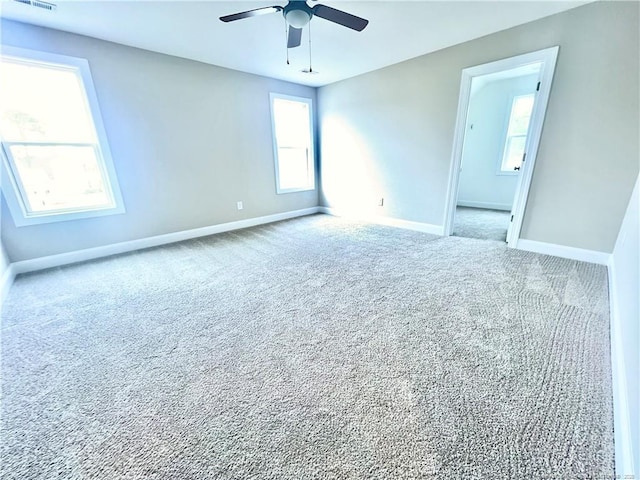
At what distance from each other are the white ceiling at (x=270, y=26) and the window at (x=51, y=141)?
433 millimetres

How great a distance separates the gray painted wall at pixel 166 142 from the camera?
271 centimetres

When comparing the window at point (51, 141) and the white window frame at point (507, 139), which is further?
the white window frame at point (507, 139)

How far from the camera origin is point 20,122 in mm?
2506

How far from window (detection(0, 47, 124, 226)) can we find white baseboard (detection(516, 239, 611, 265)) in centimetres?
494

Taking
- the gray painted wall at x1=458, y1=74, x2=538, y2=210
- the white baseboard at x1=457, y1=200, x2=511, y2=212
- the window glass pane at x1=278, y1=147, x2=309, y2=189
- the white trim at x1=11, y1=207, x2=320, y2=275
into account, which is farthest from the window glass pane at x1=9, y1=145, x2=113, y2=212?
the white baseboard at x1=457, y1=200, x2=511, y2=212

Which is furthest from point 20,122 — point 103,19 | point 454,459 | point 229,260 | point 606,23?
point 606,23

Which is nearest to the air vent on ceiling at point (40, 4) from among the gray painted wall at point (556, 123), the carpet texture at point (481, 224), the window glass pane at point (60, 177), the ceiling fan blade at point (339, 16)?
the window glass pane at point (60, 177)

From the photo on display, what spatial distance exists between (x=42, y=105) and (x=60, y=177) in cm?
72

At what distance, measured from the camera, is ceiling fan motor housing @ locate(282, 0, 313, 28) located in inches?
72.2

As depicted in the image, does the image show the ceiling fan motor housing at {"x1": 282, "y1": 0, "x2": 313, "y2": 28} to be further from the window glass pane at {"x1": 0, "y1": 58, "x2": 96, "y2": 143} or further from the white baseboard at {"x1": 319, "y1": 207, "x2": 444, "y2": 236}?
the white baseboard at {"x1": 319, "y1": 207, "x2": 444, "y2": 236}

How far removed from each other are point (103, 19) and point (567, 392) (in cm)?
437

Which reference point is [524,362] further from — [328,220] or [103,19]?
[103,19]

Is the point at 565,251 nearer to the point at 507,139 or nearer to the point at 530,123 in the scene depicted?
the point at 530,123

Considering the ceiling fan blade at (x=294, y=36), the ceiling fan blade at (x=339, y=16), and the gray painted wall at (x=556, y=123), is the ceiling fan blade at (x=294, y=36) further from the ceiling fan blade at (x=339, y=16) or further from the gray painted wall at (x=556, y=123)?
the gray painted wall at (x=556, y=123)
